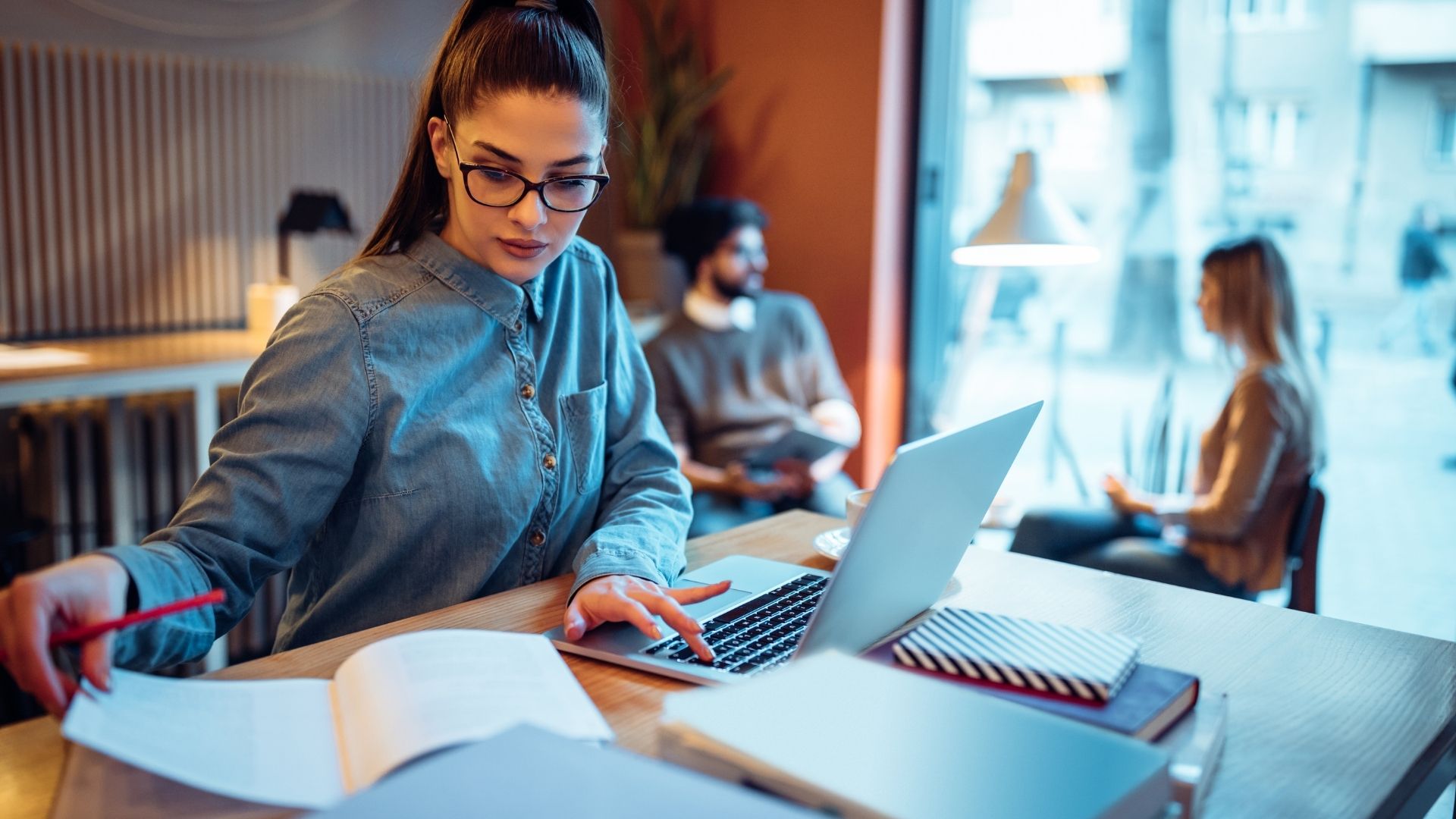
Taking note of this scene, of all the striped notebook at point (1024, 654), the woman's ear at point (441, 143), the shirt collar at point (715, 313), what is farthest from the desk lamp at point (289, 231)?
the striped notebook at point (1024, 654)

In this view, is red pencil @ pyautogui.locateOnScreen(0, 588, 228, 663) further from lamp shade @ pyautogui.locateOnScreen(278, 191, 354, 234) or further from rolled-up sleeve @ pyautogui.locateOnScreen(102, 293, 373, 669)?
lamp shade @ pyautogui.locateOnScreen(278, 191, 354, 234)

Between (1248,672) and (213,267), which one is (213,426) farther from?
(1248,672)

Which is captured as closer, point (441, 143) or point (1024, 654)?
point (1024, 654)

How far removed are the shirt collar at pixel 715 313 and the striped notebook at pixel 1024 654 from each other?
8.32 ft

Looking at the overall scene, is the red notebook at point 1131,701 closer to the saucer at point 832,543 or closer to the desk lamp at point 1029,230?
the saucer at point 832,543

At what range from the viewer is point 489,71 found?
1214 mm

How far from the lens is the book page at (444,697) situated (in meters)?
0.73

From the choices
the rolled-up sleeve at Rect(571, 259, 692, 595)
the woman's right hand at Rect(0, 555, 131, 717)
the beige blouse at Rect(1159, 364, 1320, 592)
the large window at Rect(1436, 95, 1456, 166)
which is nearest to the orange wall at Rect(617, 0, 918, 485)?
the beige blouse at Rect(1159, 364, 1320, 592)

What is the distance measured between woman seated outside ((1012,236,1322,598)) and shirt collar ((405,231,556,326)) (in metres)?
1.83

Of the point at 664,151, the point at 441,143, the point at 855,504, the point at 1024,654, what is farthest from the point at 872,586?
the point at 664,151

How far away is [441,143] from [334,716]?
69 cm

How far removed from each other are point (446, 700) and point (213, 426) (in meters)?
2.37

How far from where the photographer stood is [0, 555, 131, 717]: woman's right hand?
0.76m

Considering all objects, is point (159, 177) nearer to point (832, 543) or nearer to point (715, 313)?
point (715, 313)
